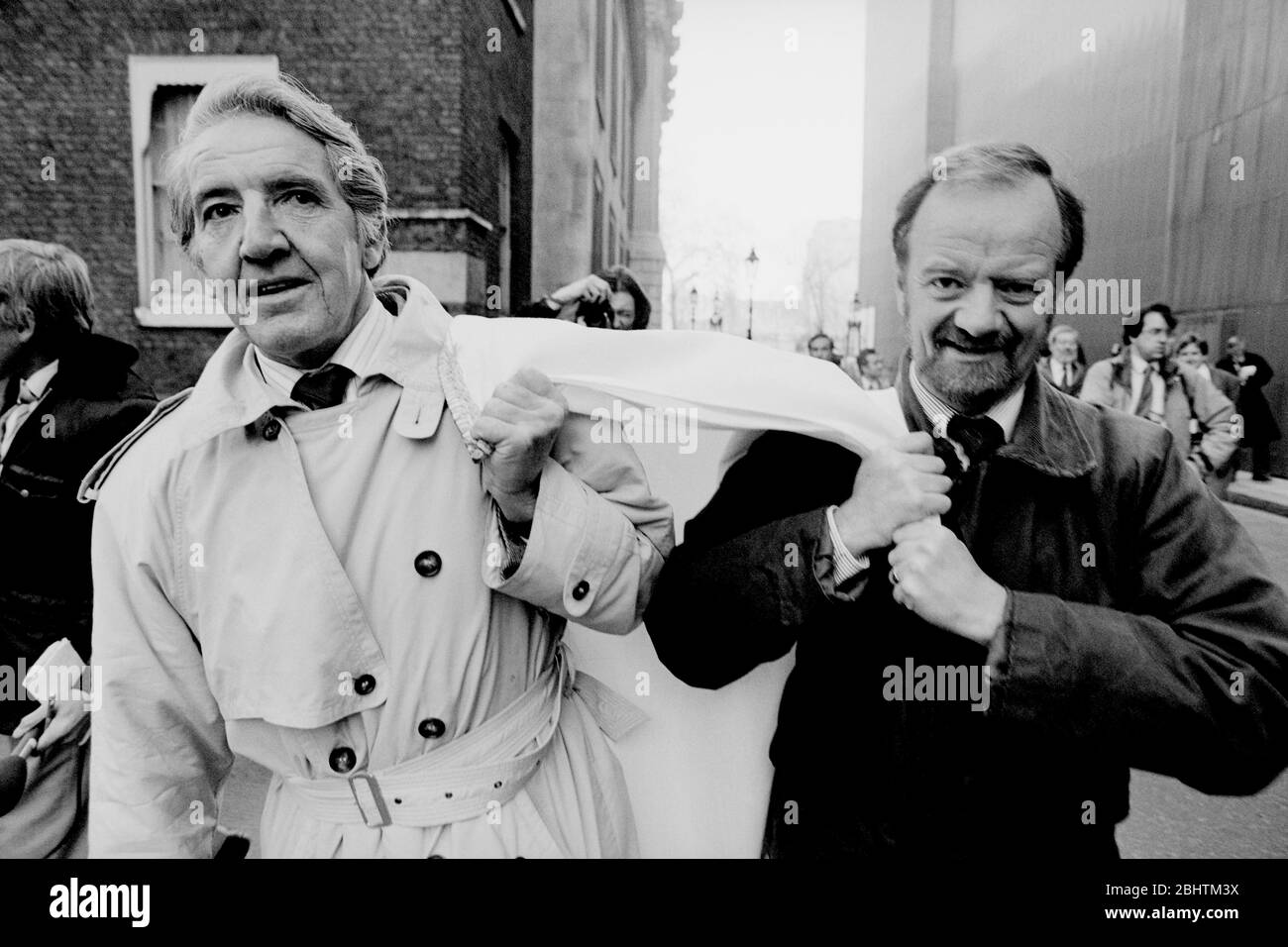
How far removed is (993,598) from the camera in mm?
1096

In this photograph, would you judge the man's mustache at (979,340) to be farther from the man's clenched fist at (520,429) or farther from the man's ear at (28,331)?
the man's ear at (28,331)

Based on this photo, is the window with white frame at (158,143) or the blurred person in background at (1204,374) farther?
the window with white frame at (158,143)

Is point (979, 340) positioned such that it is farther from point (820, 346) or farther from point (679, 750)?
point (820, 346)

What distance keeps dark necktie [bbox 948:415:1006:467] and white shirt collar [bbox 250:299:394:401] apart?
0.84 m

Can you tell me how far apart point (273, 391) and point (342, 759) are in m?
0.53

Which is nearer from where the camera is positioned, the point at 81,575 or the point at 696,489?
the point at 696,489

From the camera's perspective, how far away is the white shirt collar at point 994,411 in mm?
1235

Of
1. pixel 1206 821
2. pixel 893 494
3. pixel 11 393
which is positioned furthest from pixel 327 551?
pixel 1206 821

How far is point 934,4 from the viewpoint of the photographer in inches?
80.6

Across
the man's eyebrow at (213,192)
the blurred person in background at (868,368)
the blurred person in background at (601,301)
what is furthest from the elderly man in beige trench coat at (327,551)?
the blurred person in background at (868,368)

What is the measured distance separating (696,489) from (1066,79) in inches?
53.3

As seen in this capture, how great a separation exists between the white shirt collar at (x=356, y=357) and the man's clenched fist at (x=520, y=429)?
219 mm

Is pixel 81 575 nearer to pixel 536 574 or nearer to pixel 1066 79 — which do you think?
pixel 536 574
